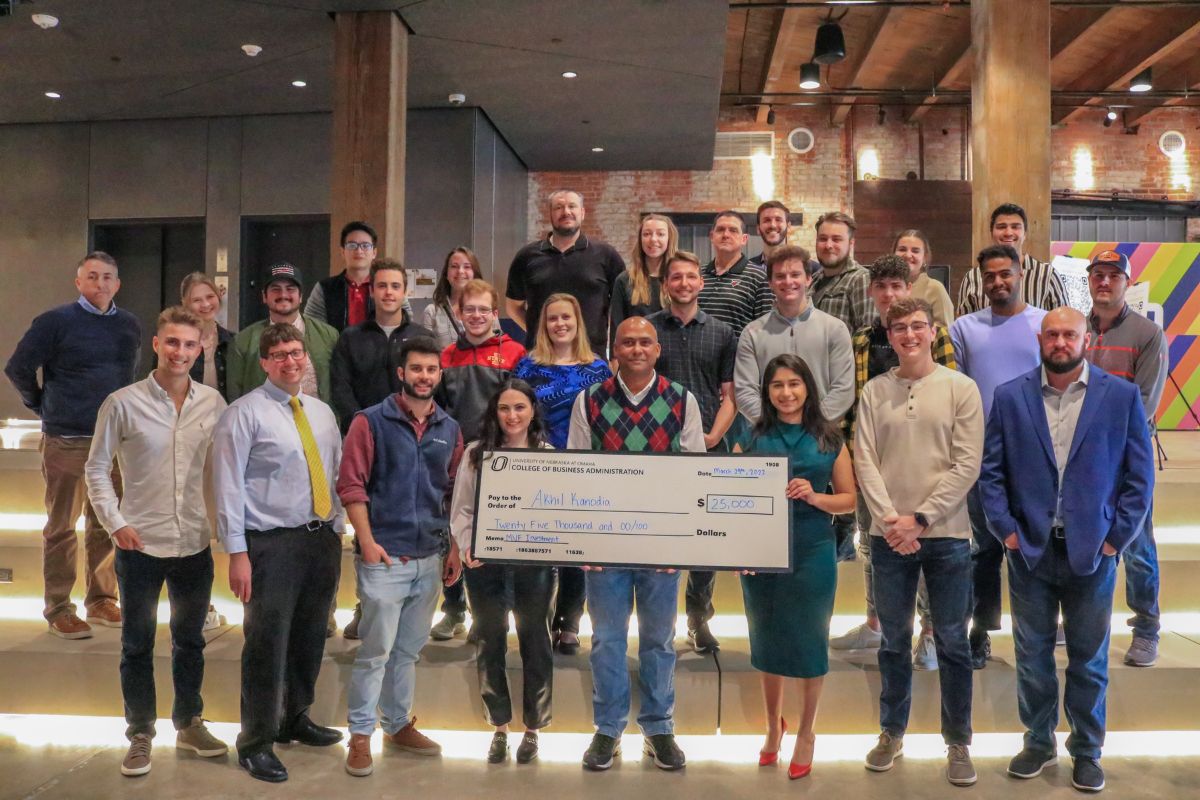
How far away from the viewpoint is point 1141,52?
9453mm

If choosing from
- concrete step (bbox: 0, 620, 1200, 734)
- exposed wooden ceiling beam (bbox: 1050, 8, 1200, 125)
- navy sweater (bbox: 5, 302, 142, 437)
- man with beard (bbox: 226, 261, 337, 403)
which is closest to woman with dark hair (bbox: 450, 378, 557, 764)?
concrete step (bbox: 0, 620, 1200, 734)

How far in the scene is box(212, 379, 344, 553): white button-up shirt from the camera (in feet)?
9.73

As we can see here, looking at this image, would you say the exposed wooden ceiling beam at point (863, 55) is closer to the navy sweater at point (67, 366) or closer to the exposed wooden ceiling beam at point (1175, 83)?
the exposed wooden ceiling beam at point (1175, 83)

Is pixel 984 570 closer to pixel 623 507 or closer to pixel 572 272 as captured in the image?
pixel 623 507

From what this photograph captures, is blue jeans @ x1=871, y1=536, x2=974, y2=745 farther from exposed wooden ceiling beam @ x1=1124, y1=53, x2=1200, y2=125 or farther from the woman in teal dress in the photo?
exposed wooden ceiling beam @ x1=1124, y1=53, x2=1200, y2=125

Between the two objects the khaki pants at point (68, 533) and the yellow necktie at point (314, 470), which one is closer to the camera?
A: the yellow necktie at point (314, 470)

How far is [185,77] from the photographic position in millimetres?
7484

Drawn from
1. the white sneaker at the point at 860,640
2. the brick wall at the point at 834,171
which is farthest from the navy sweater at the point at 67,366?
the brick wall at the point at 834,171

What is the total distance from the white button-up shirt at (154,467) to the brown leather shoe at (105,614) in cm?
123

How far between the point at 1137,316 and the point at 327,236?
23.8ft

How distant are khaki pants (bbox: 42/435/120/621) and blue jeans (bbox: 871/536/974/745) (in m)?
3.39

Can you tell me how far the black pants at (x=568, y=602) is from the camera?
3.70 meters

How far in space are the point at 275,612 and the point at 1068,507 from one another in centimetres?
273

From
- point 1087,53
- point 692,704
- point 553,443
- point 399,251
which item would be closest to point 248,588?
point 553,443
